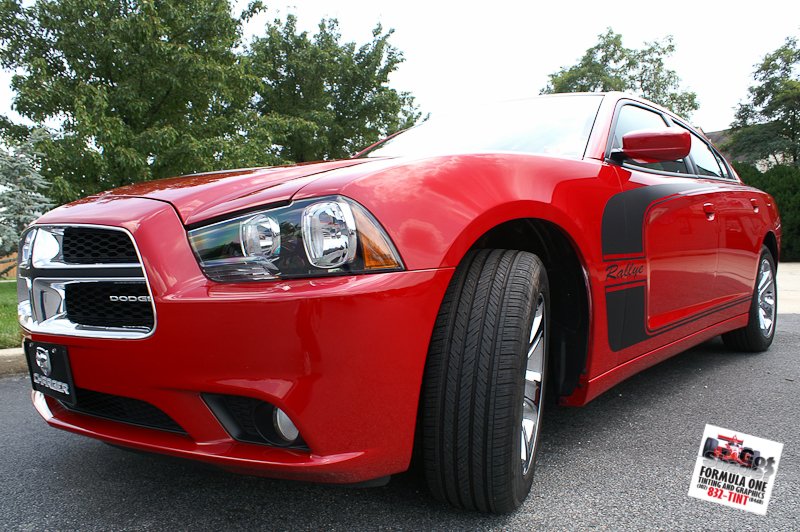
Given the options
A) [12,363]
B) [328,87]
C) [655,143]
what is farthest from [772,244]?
[328,87]

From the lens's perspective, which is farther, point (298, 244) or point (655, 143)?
point (655, 143)

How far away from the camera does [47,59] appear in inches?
470

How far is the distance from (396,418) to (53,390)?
967mm

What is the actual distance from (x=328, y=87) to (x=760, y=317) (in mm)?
19681

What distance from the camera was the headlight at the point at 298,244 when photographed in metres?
1.37

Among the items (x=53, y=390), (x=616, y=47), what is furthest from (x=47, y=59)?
(x=616, y=47)

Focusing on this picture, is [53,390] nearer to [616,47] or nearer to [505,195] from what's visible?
[505,195]

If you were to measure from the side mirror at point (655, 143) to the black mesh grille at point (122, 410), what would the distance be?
1.81 m

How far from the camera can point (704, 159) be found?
3432 mm

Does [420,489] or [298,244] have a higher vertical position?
[298,244]

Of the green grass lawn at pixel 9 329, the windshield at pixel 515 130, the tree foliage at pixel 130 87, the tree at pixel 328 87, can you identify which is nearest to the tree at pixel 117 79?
the tree foliage at pixel 130 87

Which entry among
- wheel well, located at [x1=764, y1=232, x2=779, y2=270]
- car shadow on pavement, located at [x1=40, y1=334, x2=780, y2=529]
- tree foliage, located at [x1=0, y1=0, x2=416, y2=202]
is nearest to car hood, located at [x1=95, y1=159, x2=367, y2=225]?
car shadow on pavement, located at [x1=40, y1=334, x2=780, y2=529]

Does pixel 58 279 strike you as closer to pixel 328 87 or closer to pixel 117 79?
pixel 117 79

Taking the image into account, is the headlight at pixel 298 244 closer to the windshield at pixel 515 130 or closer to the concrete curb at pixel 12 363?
the windshield at pixel 515 130
